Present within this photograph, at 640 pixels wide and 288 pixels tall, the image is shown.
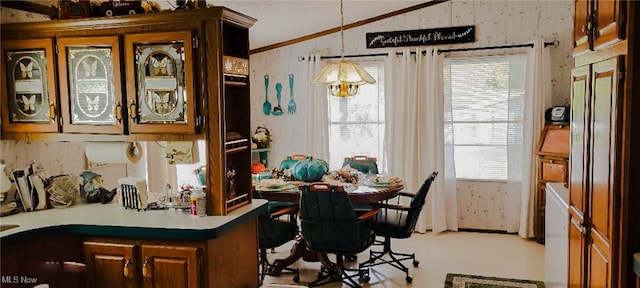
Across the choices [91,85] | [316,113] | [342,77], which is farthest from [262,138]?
[91,85]

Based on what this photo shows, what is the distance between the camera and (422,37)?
224 inches

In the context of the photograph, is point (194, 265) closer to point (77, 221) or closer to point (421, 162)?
point (77, 221)

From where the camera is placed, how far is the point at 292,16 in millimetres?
5094

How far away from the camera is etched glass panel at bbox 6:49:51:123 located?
2.88m

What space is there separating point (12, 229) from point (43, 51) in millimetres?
1044

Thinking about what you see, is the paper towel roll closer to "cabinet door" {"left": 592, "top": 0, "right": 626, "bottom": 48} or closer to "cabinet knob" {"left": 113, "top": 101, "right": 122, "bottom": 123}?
"cabinet knob" {"left": 113, "top": 101, "right": 122, "bottom": 123}

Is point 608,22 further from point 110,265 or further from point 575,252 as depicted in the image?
point 110,265

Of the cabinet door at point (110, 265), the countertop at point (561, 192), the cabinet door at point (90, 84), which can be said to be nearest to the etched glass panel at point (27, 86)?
the cabinet door at point (90, 84)

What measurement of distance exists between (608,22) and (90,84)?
264 centimetres

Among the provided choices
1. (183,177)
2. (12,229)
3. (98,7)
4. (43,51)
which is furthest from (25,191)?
(183,177)

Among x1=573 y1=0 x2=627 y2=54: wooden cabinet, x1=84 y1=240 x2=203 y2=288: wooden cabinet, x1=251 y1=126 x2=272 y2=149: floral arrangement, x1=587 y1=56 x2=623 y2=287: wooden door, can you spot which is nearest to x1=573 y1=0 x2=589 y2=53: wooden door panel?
x1=573 y1=0 x2=627 y2=54: wooden cabinet

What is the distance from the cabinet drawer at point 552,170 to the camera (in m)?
4.84

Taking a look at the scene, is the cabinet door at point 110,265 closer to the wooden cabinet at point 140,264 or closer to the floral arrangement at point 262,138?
the wooden cabinet at point 140,264

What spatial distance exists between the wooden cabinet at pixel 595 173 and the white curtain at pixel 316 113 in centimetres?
368
